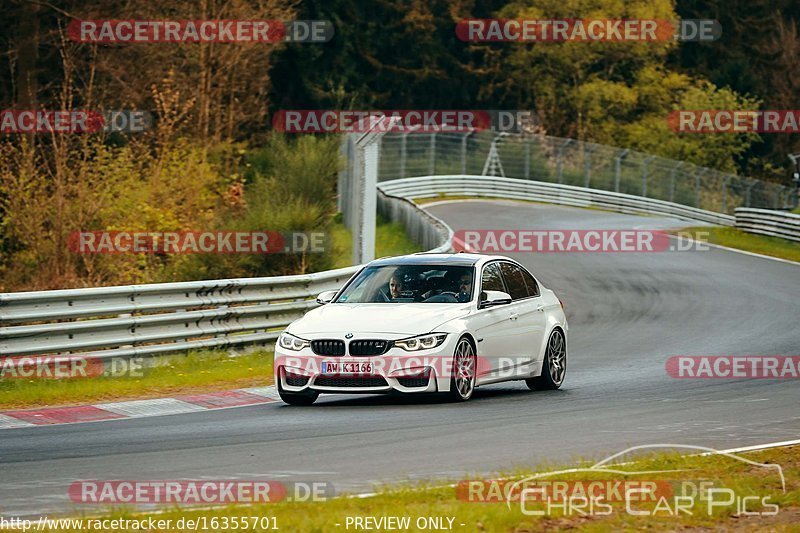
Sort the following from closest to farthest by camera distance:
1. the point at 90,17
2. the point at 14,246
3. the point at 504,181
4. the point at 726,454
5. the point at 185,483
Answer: the point at 185,483 → the point at 726,454 → the point at 14,246 → the point at 90,17 → the point at 504,181

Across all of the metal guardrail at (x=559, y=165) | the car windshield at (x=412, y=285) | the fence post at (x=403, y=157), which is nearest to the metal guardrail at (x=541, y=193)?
the metal guardrail at (x=559, y=165)

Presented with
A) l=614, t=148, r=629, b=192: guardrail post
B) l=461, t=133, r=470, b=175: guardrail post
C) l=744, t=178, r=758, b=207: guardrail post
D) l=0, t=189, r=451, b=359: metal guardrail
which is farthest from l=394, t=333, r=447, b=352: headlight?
l=744, t=178, r=758, b=207: guardrail post

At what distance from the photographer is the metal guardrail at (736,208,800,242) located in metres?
41.8

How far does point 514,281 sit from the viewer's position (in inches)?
612

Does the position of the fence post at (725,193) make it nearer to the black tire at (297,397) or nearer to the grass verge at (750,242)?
the grass verge at (750,242)

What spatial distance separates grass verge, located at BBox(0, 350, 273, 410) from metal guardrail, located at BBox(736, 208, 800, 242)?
2728 centimetres

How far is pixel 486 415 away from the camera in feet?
42.1

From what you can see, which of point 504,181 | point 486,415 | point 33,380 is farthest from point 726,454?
point 504,181

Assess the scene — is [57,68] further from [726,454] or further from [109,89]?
[726,454]

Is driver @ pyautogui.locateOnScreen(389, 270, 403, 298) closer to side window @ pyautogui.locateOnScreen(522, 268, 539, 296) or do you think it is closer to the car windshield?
the car windshield

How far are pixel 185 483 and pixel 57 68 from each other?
1288 inches

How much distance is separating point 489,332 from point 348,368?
5.81ft

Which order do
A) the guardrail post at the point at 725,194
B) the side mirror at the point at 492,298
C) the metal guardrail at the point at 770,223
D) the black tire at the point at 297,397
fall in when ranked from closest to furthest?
the black tire at the point at 297,397 → the side mirror at the point at 492,298 → the metal guardrail at the point at 770,223 → the guardrail post at the point at 725,194

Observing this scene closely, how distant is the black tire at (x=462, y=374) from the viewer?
13.7m
